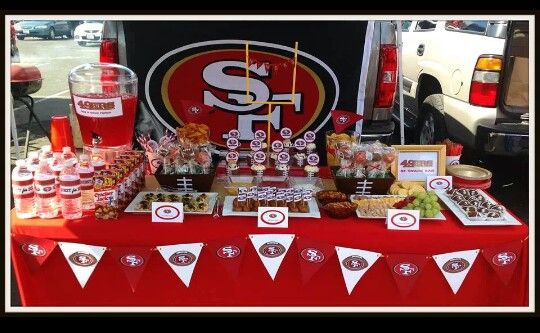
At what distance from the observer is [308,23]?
3.45 m

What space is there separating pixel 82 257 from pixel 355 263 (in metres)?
1.23

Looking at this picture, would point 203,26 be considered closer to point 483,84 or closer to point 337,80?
point 337,80

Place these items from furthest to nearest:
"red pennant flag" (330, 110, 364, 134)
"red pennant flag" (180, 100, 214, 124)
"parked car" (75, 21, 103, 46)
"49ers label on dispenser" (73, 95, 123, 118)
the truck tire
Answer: "parked car" (75, 21, 103, 46) → the truck tire → "red pennant flag" (180, 100, 214, 124) → "red pennant flag" (330, 110, 364, 134) → "49ers label on dispenser" (73, 95, 123, 118)

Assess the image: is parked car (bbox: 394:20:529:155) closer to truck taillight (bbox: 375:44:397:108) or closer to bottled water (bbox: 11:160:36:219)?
truck taillight (bbox: 375:44:397:108)

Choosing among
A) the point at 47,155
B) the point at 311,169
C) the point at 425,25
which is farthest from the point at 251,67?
the point at 425,25

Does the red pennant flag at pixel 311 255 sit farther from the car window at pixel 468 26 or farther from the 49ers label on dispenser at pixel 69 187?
the car window at pixel 468 26

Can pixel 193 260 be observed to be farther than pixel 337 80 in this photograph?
No

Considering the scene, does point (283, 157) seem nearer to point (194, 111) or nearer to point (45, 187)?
point (194, 111)

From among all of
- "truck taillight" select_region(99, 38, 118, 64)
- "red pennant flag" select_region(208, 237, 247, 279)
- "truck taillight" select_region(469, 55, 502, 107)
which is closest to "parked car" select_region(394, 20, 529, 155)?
"truck taillight" select_region(469, 55, 502, 107)

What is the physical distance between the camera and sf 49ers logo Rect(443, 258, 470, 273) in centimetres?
231

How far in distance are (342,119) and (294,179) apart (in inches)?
18.0

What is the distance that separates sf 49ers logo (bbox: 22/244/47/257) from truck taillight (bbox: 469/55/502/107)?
3463 mm

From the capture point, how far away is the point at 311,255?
2.33 metres

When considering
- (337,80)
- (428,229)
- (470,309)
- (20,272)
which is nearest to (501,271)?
(470,309)
